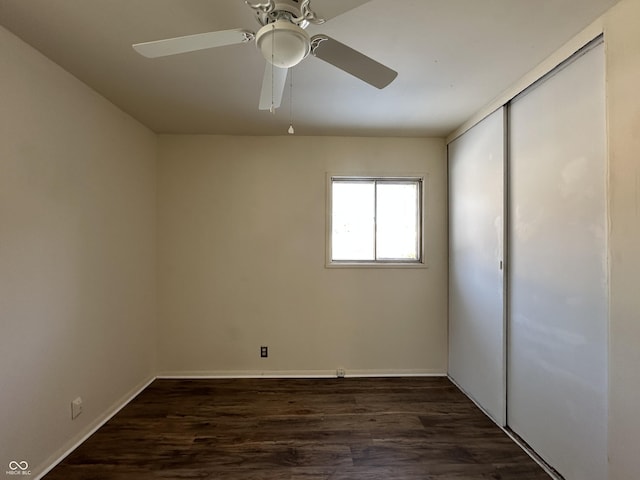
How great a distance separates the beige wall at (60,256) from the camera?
168cm

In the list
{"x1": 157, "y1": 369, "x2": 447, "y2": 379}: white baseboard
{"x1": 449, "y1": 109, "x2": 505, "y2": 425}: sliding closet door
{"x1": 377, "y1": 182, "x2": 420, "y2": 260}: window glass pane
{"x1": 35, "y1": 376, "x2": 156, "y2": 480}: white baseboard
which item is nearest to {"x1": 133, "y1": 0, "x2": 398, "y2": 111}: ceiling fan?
{"x1": 449, "y1": 109, "x2": 505, "y2": 425}: sliding closet door

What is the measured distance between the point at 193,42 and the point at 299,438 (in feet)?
8.16

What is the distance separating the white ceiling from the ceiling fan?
127 millimetres

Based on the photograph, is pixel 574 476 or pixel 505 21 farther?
pixel 574 476

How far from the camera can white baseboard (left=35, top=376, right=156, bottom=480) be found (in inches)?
75.0

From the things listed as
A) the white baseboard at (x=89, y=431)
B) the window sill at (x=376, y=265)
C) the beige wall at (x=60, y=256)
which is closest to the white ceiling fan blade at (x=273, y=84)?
the beige wall at (x=60, y=256)

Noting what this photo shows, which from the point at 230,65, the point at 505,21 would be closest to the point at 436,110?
the point at 505,21

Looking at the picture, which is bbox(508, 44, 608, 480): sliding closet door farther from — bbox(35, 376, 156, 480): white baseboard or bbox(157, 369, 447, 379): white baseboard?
bbox(35, 376, 156, 480): white baseboard

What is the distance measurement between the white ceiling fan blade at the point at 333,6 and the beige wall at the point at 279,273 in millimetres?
2038

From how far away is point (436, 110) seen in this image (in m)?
2.64

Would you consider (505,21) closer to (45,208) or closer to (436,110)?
(436,110)

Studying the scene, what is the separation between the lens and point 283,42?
1.14m

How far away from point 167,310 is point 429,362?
2902mm

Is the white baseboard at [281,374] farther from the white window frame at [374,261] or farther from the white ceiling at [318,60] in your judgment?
the white ceiling at [318,60]
